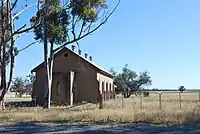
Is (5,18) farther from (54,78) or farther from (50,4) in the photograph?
(54,78)

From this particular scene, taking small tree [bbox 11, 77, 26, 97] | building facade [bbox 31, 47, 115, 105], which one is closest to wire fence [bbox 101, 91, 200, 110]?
building facade [bbox 31, 47, 115, 105]

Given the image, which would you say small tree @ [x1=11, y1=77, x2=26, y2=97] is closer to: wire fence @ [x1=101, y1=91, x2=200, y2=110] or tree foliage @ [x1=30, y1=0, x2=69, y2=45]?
wire fence @ [x1=101, y1=91, x2=200, y2=110]

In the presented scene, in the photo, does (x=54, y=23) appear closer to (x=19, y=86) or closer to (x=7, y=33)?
(x=7, y=33)

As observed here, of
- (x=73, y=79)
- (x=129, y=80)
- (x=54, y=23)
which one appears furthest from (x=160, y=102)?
(x=129, y=80)

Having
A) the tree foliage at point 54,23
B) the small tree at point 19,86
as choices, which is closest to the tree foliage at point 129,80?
the small tree at point 19,86

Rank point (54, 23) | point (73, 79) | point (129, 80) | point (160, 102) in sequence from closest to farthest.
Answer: point (160, 102), point (54, 23), point (73, 79), point (129, 80)

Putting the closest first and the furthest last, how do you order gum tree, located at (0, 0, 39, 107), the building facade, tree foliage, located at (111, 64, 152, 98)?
1. gum tree, located at (0, 0, 39, 107)
2. the building facade
3. tree foliage, located at (111, 64, 152, 98)

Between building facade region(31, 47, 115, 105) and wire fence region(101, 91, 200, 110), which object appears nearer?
wire fence region(101, 91, 200, 110)

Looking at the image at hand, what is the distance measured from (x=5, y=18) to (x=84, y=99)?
57.0ft

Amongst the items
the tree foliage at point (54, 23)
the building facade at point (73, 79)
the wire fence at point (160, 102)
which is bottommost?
the wire fence at point (160, 102)

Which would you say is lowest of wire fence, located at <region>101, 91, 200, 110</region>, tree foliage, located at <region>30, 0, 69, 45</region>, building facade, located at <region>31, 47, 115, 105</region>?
wire fence, located at <region>101, 91, 200, 110</region>

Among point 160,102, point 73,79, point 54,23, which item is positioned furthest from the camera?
point 73,79

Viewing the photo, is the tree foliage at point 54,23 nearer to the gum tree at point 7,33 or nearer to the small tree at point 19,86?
the gum tree at point 7,33

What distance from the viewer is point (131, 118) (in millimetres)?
20953
